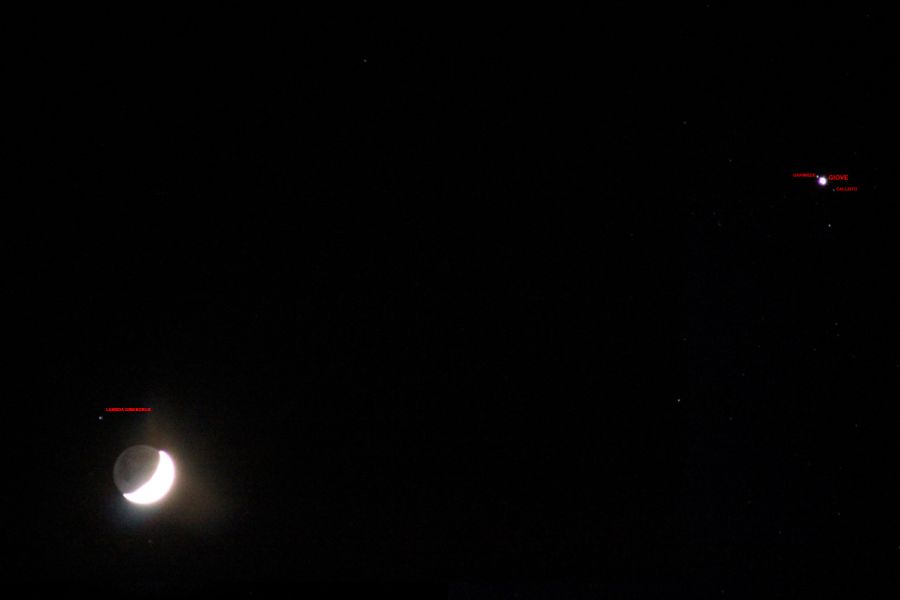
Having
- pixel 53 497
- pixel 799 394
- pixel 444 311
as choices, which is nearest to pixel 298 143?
pixel 444 311

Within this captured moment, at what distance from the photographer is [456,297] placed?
86 centimetres

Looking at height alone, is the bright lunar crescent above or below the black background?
below

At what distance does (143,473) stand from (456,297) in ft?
2.27

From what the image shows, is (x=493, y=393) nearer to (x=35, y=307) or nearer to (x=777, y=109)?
(x=777, y=109)

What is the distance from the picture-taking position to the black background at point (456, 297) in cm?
85

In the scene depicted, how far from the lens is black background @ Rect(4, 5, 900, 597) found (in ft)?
2.80

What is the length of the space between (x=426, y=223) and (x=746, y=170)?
2.11 feet

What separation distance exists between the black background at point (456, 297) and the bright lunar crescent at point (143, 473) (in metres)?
0.03

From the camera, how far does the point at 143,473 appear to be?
84cm

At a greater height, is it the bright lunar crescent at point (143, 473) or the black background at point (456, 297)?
the black background at point (456, 297)

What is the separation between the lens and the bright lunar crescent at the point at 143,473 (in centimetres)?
84

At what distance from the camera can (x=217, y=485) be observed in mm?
868

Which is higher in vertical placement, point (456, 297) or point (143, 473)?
point (456, 297)

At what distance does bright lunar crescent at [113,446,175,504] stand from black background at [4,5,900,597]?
0.03m
